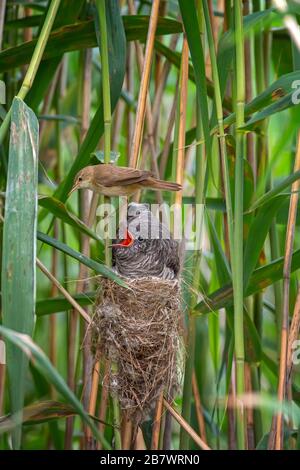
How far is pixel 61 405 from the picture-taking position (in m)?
1.59

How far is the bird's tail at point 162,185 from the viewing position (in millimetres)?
1730

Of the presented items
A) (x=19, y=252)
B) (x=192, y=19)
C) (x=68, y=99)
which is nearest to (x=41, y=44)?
(x=192, y=19)

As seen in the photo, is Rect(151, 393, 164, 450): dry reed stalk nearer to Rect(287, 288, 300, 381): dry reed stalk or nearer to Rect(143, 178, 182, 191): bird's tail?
Rect(287, 288, 300, 381): dry reed stalk

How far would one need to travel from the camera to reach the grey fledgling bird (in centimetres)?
206

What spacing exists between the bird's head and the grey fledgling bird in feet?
0.83

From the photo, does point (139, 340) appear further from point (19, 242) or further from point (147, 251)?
point (19, 242)

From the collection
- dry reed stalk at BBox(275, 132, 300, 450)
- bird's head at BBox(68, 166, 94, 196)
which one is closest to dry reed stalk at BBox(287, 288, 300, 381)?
dry reed stalk at BBox(275, 132, 300, 450)

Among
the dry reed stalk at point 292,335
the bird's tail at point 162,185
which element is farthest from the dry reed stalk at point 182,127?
the dry reed stalk at point 292,335

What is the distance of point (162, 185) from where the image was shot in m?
1.78

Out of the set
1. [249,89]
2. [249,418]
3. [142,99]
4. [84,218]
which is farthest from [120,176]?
[249,418]

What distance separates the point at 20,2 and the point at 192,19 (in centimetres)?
87

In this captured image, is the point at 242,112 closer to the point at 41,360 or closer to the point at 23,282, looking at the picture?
the point at 23,282

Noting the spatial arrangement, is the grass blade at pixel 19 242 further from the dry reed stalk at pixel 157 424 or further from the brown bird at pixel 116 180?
the dry reed stalk at pixel 157 424

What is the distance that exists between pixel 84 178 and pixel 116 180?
94 mm
